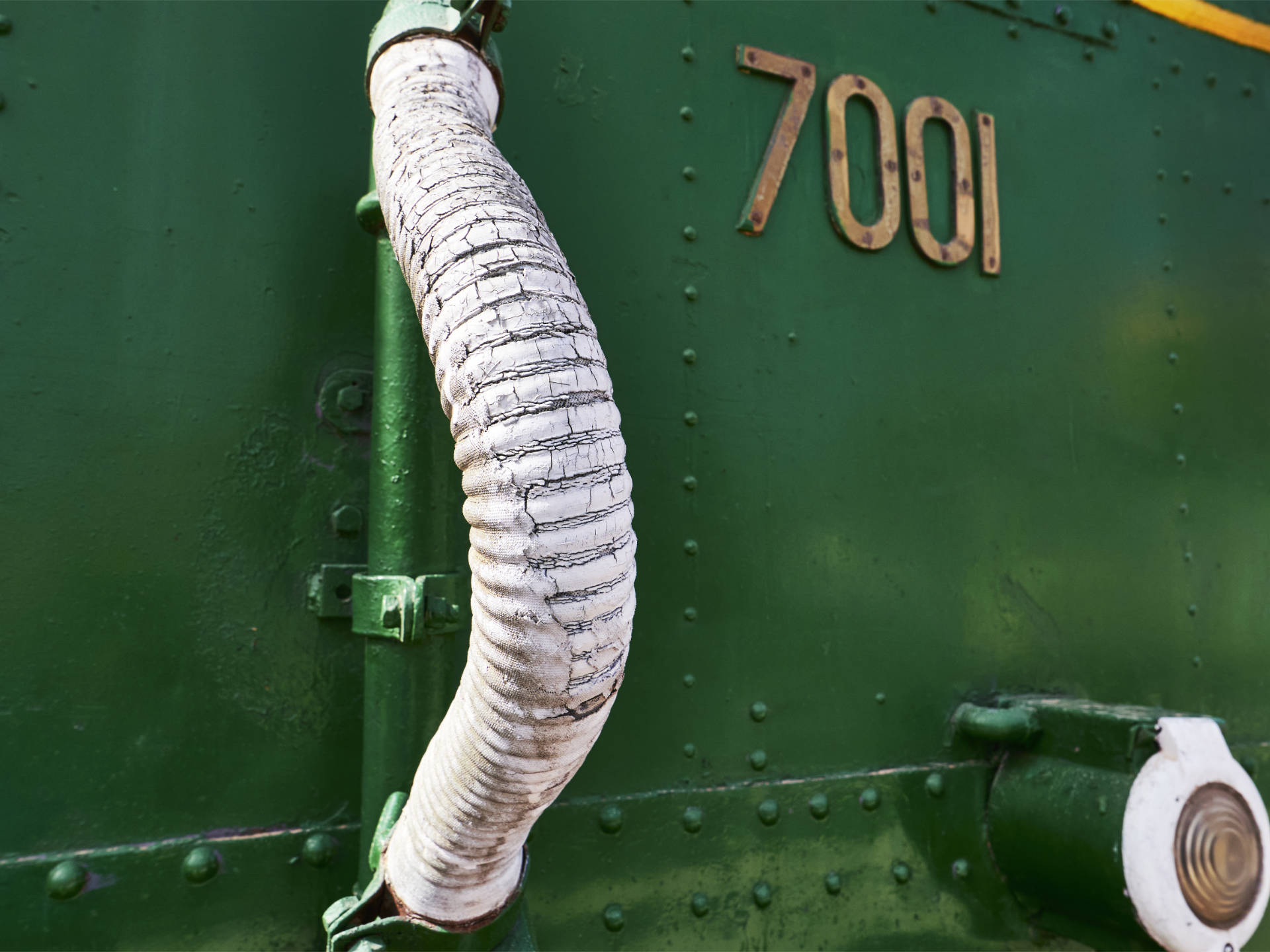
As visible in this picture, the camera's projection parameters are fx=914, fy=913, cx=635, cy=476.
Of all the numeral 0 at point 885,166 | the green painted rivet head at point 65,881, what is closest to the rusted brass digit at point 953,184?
the numeral 0 at point 885,166

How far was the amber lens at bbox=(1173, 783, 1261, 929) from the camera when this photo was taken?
126 centimetres

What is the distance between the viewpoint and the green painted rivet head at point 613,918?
4.03 ft

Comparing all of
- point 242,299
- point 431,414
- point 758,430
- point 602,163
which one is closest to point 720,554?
point 758,430

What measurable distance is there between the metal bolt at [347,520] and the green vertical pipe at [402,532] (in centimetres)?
11

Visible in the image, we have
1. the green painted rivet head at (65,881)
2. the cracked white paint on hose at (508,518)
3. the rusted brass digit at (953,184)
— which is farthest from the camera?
the rusted brass digit at (953,184)

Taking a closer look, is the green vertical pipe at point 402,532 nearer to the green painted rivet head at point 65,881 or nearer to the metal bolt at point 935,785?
the green painted rivet head at point 65,881

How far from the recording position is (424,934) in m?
0.92

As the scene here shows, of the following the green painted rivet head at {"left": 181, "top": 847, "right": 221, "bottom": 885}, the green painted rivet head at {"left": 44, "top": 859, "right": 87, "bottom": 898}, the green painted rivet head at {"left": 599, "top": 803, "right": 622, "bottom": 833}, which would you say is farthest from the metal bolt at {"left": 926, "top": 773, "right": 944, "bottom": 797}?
the green painted rivet head at {"left": 44, "top": 859, "right": 87, "bottom": 898}

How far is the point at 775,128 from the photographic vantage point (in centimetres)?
149

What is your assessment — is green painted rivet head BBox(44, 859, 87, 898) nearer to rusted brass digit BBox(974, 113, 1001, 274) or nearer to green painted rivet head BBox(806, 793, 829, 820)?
green painted rivet head BBox(806, 793, 829, 820)

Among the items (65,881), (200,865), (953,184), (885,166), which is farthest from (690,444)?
(65,881)

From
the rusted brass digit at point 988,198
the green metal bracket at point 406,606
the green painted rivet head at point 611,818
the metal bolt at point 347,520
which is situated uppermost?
the rusted brass digit at point 988,198

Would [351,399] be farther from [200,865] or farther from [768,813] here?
[768,813]

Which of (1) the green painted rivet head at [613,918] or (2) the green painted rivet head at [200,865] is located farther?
(1) the green painted rivet head at [613,918]
